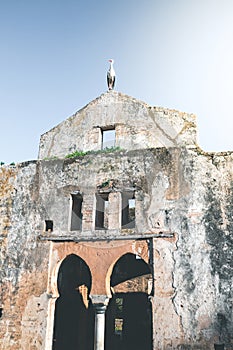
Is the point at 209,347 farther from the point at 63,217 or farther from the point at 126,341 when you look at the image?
the point at 126,341

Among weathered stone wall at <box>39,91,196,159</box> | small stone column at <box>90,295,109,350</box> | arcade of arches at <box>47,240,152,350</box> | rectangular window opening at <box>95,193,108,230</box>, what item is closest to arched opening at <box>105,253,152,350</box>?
arcade of arches at <box>47,240,152,350</box>

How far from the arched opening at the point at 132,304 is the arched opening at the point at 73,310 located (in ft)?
4.50

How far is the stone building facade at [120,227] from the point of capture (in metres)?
9.29

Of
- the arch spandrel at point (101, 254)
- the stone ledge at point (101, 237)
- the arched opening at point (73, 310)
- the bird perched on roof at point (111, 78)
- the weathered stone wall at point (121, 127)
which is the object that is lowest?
the arched opening at point (73, 310)

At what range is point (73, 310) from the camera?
13.4 m

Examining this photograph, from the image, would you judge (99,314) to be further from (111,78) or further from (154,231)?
(111,78)

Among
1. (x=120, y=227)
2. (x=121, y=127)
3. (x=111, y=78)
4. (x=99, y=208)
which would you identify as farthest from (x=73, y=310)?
(x=111, y=78)

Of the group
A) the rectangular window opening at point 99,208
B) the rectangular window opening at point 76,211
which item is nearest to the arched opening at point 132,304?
the rectangular window opening at point 99,208

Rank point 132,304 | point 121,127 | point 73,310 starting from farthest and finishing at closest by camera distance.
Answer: point 132,304 < point 73,310 < point 121,127

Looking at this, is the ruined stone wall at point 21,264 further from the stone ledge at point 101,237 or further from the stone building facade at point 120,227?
the stone ledge at point 101,237

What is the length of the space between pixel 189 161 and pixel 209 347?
16.3 feet

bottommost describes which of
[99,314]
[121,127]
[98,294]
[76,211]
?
[99,314]

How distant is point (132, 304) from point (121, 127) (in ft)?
26.2

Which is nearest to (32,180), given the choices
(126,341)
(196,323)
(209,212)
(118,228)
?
(118,228)
